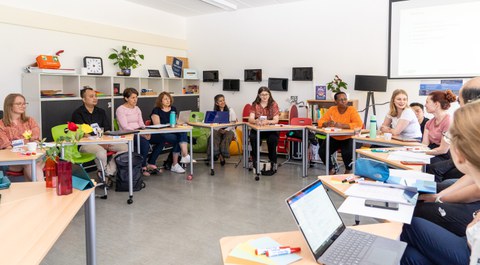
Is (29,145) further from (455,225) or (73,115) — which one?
(455,225)

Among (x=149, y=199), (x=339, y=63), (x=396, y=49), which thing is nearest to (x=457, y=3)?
(x=396, y=49)

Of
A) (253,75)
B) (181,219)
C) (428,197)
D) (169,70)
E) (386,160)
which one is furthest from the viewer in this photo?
(169,70)

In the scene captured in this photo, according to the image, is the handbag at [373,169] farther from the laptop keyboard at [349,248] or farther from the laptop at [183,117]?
the laptop at [183,117]

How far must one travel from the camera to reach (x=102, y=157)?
192 inches

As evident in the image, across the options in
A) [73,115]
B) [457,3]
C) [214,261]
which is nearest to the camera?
[214,261]

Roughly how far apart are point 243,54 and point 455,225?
6.23 meters

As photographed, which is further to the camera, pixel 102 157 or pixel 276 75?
pixel 276 75

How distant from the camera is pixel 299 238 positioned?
1567 millimetres

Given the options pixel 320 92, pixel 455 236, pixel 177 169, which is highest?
pixel 320 92

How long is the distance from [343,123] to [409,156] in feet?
7.51

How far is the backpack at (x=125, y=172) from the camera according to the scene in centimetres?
479

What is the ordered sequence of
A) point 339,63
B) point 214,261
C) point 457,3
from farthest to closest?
1. point 339,63
2. point 457,3
3. point 214,261

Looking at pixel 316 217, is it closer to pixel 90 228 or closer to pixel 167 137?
pixel 90 228

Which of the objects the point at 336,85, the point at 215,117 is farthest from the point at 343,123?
the point at 215,117
